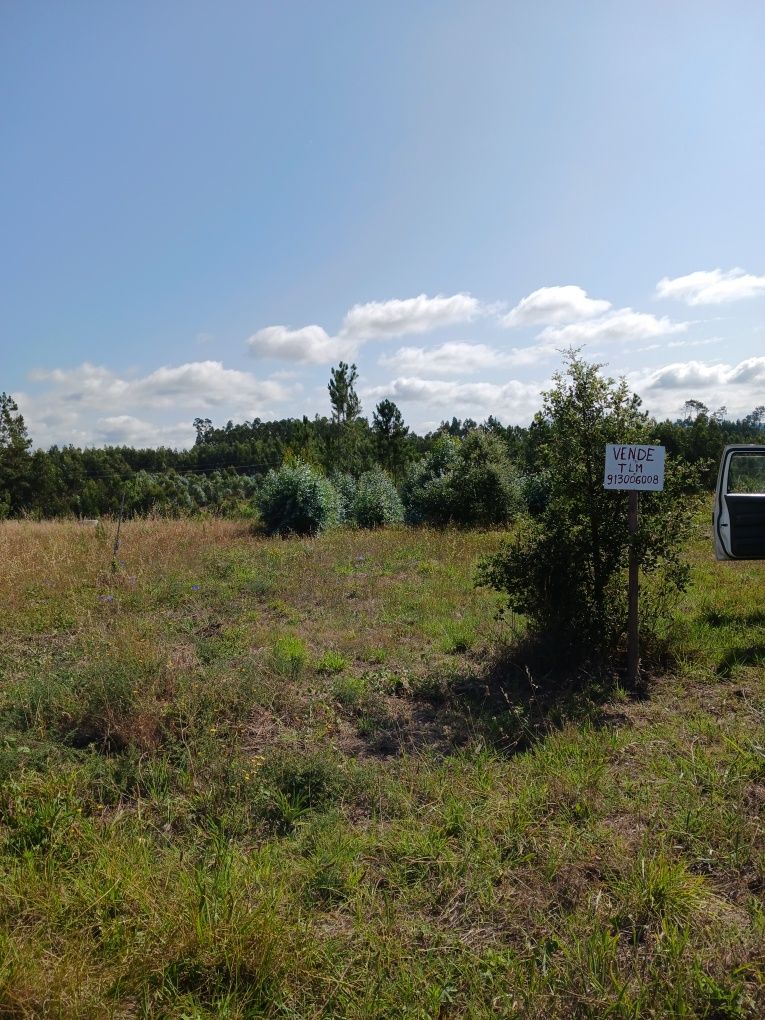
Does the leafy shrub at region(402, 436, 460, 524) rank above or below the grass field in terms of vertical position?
above

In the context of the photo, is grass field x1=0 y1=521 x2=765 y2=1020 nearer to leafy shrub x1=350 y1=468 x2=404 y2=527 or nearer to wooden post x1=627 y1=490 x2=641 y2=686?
wooden post x1=627 y1=490 x2=641 y2=686

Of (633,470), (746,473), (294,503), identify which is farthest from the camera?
(294,503)

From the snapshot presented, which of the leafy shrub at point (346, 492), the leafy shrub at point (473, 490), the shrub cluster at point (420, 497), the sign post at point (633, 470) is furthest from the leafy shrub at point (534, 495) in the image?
the sign post at point (633, 470)

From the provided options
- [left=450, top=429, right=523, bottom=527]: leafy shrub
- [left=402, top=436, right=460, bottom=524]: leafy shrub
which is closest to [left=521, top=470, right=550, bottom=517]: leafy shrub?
[left=450, top=429, right=523, bottom=527]: leafy shrub

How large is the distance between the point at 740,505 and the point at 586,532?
2356mm

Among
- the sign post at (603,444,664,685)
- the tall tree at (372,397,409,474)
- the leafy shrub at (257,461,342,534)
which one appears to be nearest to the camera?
the sign post at (603,444,664,685)

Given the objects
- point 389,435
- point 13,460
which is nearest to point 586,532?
point 389,435

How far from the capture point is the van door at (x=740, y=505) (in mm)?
6652

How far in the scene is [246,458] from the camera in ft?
274

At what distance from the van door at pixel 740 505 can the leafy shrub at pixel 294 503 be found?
410 inches

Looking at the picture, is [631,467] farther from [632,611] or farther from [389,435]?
[389,435]

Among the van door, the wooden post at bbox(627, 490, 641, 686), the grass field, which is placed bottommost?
the grass field

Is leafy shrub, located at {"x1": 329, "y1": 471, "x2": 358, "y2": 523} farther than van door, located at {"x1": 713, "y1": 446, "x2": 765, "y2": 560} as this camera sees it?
Yes

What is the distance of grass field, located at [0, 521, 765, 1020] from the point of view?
220 cm
